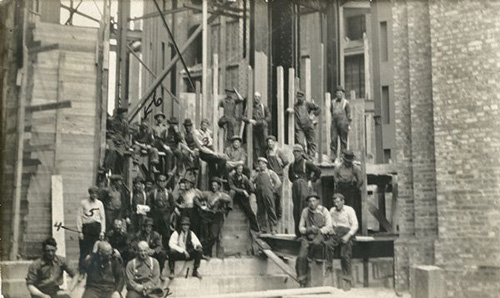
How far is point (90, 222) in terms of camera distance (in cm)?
805

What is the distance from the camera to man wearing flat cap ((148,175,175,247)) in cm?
873

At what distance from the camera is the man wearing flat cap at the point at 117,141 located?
8633 mm

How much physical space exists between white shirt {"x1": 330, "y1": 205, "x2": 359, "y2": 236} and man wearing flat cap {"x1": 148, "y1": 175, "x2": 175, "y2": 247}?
2.52m

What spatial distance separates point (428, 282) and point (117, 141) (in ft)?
16.6

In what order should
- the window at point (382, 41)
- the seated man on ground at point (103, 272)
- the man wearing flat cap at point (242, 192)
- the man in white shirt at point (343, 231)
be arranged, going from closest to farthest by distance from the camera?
the seated man on ground at point (103, 272) < the man in white shirt at point (343, 231) < the man wearing flat cap at point (242, 192) < the window at point (382, 41)

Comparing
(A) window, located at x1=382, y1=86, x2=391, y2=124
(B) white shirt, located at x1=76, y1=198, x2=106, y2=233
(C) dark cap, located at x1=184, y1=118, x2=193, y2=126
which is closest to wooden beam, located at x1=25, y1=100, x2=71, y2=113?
(B) white shirt, located at x1=76, y1=198, x2=106, y2=233

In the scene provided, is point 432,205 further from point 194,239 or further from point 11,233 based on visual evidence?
point 11,233

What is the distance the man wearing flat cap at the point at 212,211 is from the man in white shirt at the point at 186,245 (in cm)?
30

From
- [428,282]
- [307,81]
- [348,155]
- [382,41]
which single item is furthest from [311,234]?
[382,41]

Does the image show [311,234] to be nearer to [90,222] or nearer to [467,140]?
[467,140]

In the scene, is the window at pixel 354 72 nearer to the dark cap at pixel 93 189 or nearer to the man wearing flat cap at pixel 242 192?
the man wearing flat cap at pixel 242 192

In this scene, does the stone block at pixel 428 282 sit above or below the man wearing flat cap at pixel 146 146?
below

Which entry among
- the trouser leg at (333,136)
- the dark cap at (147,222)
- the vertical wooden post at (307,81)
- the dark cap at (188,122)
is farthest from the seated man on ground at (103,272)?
the vertical wooden post at (307,81)

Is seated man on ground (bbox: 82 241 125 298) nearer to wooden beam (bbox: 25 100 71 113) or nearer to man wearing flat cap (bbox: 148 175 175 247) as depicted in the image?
man wearing flat cap (bbox: 148 175 175 247)
